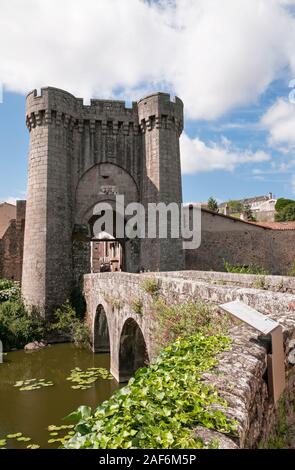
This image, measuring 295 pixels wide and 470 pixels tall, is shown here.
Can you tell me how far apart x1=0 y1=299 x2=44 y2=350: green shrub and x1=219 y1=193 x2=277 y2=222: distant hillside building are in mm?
26370

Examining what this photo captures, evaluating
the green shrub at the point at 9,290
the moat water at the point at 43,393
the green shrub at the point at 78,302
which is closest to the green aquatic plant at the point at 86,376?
the moat water at the point at 43,393

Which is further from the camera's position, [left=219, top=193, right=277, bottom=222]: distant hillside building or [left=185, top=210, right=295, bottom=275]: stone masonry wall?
[left=219, top=193, right=277, bottom=222]: distant hillside building

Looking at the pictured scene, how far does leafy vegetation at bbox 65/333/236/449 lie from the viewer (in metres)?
1.99

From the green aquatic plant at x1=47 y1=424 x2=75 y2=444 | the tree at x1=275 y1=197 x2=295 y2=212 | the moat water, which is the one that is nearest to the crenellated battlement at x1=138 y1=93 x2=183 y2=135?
the moat water

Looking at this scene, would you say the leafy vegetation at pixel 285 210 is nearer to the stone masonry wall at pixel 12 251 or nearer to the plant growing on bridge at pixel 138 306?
the stone masonry wall at pixel 12 251

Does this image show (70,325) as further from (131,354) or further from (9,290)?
(131,354)

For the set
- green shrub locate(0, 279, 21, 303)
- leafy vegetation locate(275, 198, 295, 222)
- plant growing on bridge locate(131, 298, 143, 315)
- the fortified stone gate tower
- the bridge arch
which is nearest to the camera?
plant growing on bridge locate(131, 298, 143, 315)

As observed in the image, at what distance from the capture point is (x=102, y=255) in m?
45.3

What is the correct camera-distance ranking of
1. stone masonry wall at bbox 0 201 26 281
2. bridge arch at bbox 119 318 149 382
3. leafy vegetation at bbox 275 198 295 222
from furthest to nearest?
leafy vegetation at bbox 275 198 295 222
stone masonry wall at bbox 0 201 26 281
bridge arch at bbox 119 318 149 382

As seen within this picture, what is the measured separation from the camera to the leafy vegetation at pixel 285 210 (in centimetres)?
5134

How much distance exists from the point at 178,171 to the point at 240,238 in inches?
270

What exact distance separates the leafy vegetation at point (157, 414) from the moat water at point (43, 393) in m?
6.32

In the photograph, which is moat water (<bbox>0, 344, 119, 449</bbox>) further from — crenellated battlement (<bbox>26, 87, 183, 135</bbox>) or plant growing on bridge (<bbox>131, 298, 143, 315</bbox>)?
crenellated battlement (<bbox>26, 87, 183, 135</bbox>)
